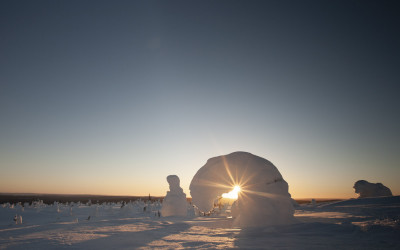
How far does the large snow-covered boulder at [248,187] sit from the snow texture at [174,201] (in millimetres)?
8679

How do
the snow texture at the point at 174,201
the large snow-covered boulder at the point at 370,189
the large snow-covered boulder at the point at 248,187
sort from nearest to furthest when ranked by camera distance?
the large snow-covered boulder at the point at 248,187 < the snow texture at the point at 174,201 < the large snow-covered boulder at the point at 370,189

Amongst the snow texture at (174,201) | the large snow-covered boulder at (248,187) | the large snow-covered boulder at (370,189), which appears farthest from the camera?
the large snow-covered boulder at (370,189)

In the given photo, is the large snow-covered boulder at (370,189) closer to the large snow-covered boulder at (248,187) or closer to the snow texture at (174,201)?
the snow texture at (174,201)

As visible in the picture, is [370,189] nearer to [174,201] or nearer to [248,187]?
[174,201]

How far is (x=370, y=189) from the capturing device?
30.2 m

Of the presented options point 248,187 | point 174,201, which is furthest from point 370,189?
point 248,187

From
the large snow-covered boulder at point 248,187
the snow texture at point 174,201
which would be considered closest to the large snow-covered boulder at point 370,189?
the snow texture at point 174,201

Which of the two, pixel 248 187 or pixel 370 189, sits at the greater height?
pixel 248 187

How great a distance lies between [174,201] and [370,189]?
83.2 ft

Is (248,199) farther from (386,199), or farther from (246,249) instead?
(386,199)

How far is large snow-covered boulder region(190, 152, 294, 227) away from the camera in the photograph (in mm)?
12617

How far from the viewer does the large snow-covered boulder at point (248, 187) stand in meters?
12.6

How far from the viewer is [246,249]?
22.3 ft

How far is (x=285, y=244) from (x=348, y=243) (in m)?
1.89
